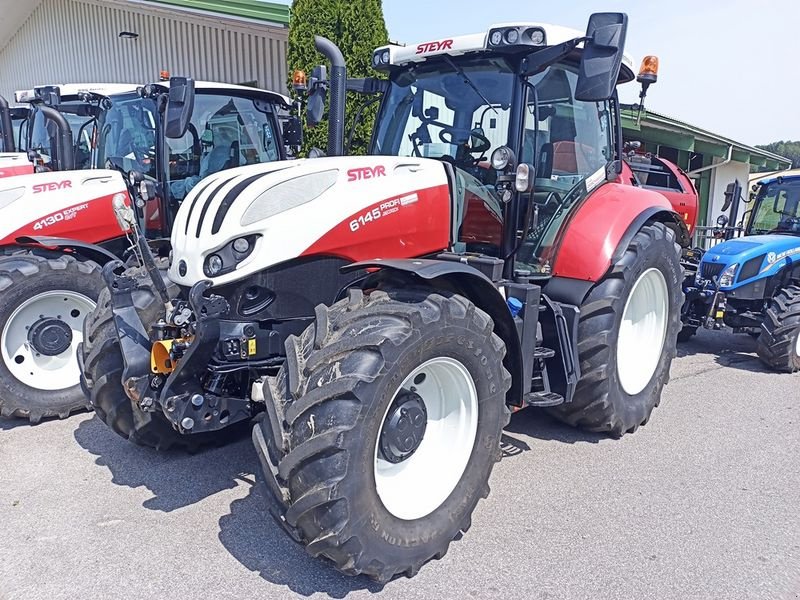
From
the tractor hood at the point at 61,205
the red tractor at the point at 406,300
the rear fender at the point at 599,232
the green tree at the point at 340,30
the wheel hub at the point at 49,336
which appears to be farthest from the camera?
the green tree at the point at 340,30

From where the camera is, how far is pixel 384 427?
9.30 ft

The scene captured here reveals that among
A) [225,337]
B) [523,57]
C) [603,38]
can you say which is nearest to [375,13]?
[523,57]

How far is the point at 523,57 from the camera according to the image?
3723 mm

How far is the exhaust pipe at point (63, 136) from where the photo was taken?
559 centimetres

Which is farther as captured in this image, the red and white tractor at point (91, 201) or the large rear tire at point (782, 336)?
the large rear tire at point (782, 336)

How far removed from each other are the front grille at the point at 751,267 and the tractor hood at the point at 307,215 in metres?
4.17

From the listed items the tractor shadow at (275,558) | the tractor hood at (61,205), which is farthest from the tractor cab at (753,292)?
the tractor hood at (61,205)

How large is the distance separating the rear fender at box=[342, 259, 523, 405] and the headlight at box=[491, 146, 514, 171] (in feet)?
2.13

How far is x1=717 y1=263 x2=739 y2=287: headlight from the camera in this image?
6484 mm

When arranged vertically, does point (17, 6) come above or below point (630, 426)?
above

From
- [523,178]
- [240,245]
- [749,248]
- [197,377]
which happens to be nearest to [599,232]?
[523,178]

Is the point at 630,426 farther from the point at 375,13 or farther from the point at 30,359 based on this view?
the point at 375,13

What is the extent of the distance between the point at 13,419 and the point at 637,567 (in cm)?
411

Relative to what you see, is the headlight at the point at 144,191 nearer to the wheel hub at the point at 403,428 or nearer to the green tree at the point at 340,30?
the wheel hub at the point at 403,428
